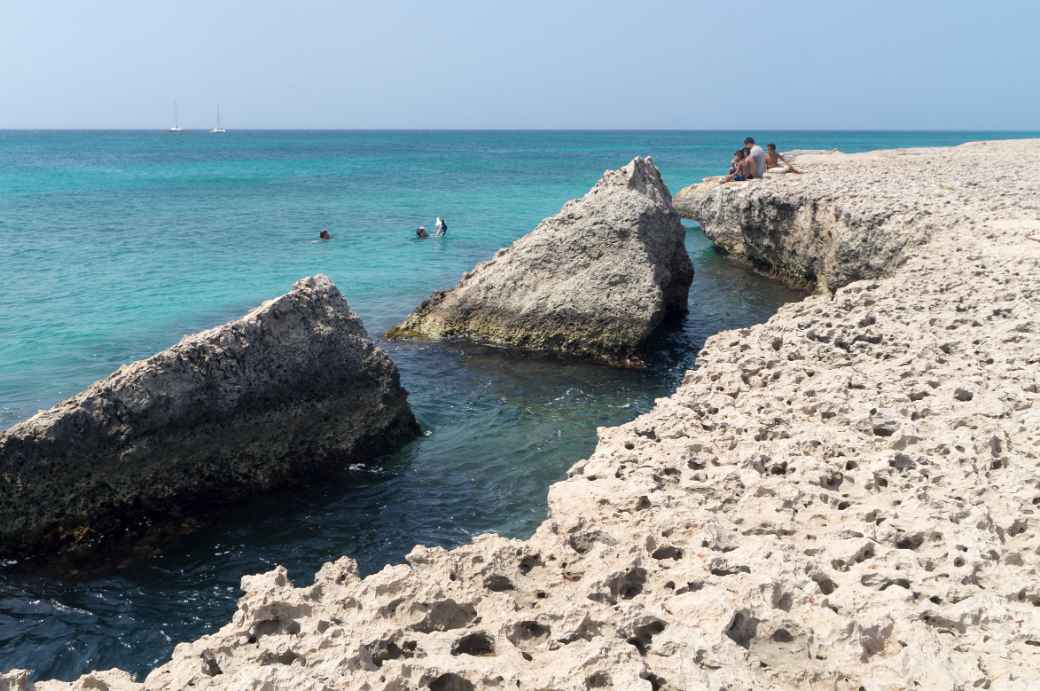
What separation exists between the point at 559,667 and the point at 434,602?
3.53 ft

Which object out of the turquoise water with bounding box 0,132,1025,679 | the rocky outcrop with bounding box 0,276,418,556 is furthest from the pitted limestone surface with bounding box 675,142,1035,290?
the rocky outcrop with bounding box 0,276,418,556

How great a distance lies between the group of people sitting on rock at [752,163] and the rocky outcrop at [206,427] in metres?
18.1

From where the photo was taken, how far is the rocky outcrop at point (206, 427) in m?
9.62

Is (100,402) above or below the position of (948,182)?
below

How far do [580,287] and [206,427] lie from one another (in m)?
8.69

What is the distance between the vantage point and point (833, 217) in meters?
20.2

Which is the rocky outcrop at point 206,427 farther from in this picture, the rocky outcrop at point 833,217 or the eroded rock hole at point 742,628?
the rocky outcrop at point 833,217

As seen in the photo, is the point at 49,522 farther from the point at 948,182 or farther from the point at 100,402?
the point at 948,182

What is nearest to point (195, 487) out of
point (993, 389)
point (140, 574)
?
point (140, 574)

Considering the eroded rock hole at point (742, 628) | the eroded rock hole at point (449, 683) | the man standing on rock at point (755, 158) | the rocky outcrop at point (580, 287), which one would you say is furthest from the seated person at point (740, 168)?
the eroded rock hole at point (449, 683)

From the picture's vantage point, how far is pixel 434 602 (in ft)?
18.0

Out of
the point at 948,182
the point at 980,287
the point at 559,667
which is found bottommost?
the point at 559,667

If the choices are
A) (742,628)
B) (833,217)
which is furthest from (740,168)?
(742,628)

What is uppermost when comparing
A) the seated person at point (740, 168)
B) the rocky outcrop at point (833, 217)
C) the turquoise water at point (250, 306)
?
the seated person at point (740, 168)
